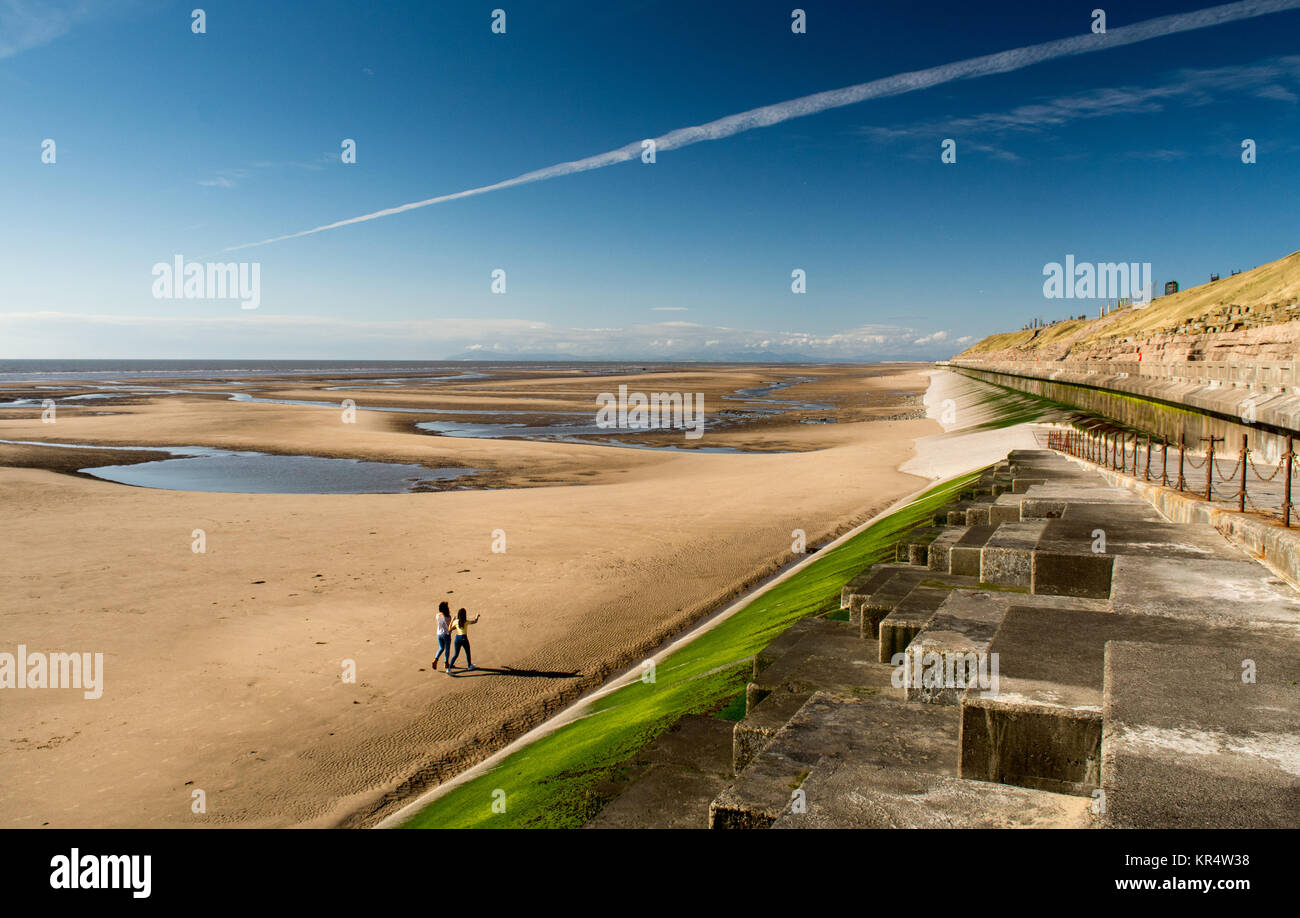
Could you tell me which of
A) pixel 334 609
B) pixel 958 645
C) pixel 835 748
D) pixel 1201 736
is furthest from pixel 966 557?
pixel 334 609

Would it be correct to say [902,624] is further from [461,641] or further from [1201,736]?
[461,641]

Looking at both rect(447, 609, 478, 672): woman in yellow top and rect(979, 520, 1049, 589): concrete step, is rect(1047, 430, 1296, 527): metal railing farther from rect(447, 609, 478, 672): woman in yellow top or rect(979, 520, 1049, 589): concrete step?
rect(447, 609, 478, 672): woman in yellow top

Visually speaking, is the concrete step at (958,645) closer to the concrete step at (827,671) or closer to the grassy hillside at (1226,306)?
the concrete step at (827,671)

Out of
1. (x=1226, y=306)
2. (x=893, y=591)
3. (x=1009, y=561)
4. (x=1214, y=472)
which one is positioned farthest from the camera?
(x=1226, y=306)

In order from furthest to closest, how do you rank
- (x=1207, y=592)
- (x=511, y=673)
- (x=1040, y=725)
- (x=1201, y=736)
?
(x=511, y=673) → (x=1207, y=592) → (x=1040, y=725) → (x=1201, y=736)

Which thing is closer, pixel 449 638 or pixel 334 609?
pixel 449 638

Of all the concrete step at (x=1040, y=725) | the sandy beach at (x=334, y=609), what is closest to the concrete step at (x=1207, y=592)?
the concrete step at (x=1040, y=725)
